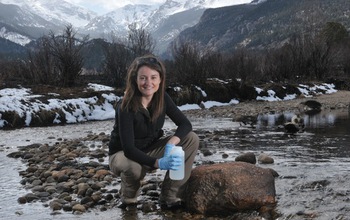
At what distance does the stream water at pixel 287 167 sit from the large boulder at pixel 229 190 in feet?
0.81

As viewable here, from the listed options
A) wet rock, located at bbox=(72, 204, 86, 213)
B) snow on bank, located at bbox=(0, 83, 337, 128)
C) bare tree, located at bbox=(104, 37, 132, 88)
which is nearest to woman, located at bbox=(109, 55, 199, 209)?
wet rock, located at bbox=(72, 204, 86, 213)

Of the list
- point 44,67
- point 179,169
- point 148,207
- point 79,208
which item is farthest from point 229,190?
point 44,67

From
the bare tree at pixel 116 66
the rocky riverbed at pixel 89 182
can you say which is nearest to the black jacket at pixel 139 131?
the rocky riverbed at pixel 89 182

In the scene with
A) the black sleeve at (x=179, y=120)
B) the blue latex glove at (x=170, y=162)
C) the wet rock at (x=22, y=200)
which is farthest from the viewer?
the wet rock at (x=22, y=200)

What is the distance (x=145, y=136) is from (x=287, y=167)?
2.87m

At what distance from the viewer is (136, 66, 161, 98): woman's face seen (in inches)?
181

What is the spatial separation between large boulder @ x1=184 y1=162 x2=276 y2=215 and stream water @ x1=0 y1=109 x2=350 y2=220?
0.81 ft

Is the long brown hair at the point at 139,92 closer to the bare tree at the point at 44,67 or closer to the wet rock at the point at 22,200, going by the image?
the wet rock at the point at 22,200

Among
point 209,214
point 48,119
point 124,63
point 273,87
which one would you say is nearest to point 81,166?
point 209,214

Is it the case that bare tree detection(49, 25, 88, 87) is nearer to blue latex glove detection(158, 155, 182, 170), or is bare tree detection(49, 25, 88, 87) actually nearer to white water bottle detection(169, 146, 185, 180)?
white water bottle detection(169, 146, 185, 180)

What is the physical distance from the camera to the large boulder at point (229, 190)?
456cm

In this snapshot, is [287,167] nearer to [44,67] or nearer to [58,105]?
[58,105]

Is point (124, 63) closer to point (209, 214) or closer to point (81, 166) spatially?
point (81, 166)

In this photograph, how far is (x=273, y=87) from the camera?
31.5m
